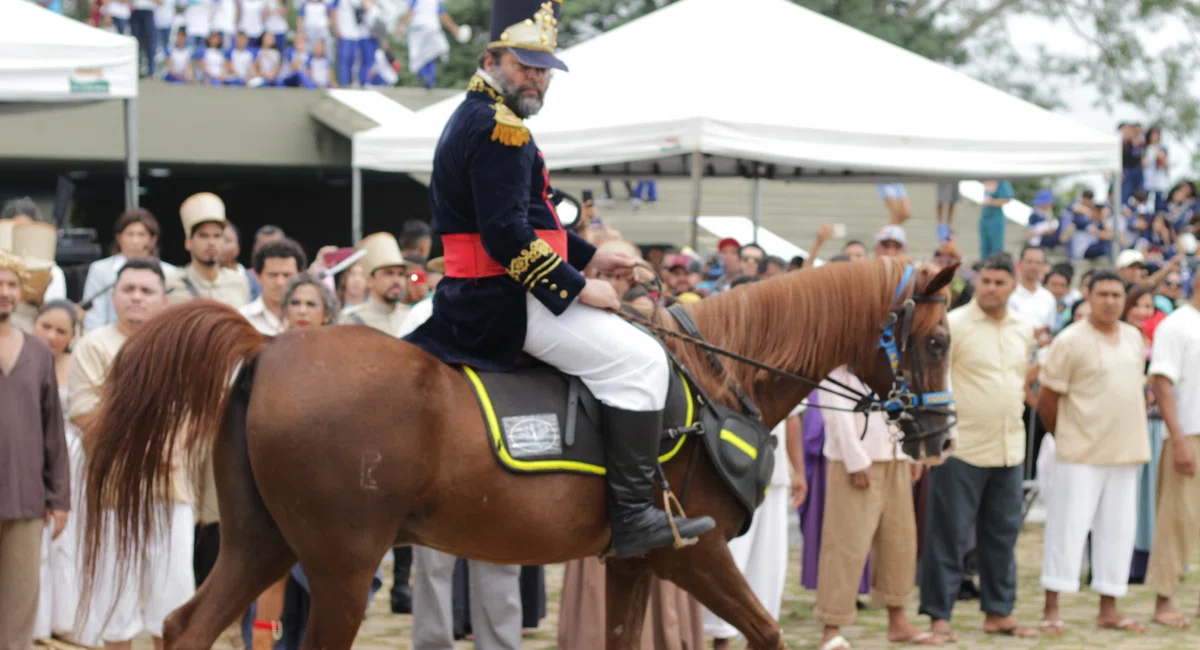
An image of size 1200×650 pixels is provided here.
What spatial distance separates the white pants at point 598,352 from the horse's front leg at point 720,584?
618mm

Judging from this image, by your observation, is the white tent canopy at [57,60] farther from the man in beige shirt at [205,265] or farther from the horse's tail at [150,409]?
the horse's tail at [150,409]

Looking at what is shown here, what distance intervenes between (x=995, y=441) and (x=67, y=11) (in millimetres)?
29703

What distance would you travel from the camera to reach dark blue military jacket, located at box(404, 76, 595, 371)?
5.24 meters

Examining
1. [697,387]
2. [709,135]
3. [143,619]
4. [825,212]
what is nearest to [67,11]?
[825,212]

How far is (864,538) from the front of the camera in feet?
28.4

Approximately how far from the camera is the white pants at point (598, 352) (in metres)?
5.46

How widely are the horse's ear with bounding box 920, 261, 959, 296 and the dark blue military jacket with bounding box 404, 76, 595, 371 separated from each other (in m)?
1.57

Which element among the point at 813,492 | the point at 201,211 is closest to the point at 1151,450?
the point at 813,492

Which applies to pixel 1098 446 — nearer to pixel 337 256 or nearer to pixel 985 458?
pixel 985 458

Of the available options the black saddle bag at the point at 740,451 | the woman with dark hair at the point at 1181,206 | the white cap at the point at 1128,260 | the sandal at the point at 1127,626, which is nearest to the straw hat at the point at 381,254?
the black saddle bag at the point at 740,451

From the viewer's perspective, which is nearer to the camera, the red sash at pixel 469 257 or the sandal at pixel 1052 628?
the red sash at pixel 469 257

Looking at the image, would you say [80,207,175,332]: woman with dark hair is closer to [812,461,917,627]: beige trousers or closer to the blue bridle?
[812,461,917,627]: beige trousers

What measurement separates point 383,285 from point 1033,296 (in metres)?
6.74

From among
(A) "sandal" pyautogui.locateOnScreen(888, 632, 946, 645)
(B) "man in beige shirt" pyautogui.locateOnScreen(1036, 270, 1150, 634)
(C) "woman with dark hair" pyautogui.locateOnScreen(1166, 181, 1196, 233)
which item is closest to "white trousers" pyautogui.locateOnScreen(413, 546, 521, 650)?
(A) "sandal" pyautogui.locateOnScreen(888, 632, 946, 645)
